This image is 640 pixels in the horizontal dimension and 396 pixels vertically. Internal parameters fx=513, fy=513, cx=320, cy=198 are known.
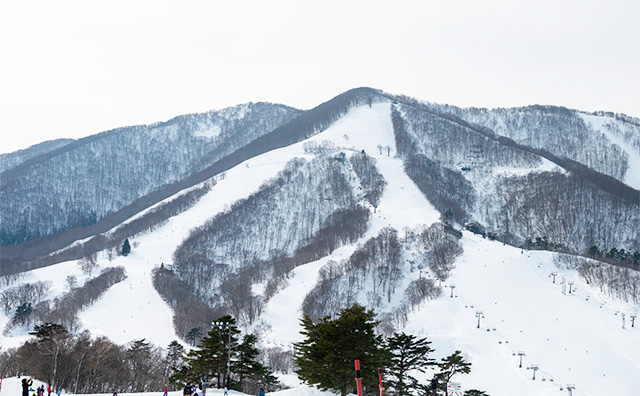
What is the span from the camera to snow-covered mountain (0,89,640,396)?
245 feet

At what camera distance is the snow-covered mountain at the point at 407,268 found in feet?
245

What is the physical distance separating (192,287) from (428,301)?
230 ft

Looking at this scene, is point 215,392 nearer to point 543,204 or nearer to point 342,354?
point 342,354

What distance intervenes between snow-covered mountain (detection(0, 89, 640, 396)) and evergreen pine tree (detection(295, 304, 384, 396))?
32.6 meters

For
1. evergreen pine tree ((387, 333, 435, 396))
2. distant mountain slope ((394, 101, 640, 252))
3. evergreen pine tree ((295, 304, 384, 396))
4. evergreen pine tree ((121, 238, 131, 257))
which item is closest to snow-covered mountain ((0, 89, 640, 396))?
distant mountain slope ((394, 101, 640, 252))

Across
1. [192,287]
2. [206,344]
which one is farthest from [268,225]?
[206,344]

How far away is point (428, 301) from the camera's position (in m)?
95.7

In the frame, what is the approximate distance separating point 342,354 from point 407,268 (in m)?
87.0

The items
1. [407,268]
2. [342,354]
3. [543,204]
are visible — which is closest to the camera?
[342,354]

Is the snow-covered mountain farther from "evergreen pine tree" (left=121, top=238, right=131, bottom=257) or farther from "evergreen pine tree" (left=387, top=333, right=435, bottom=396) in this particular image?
"evergreen pine tree" (left=387, top=333, right=435, bottom=396)

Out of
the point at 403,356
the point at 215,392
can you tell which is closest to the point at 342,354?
the point at 403,356

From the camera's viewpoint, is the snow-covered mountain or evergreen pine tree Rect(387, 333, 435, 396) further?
the snow-covered mountain

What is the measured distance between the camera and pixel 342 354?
30.9m

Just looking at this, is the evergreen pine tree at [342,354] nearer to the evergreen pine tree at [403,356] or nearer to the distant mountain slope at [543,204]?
the evergreen pine tree at [403,356]
